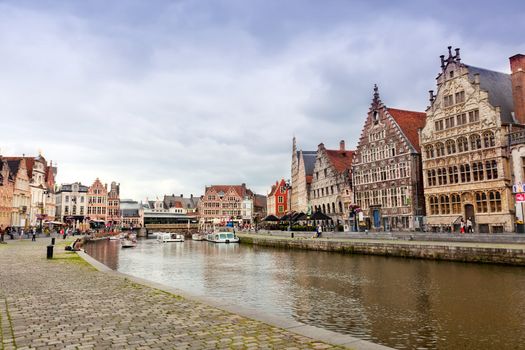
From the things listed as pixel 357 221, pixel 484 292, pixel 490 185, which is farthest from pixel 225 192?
pixel 484 292

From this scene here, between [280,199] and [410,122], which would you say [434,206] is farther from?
[280,199]

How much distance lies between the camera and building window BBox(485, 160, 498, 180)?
4097 cm

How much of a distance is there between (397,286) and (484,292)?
3740 mm

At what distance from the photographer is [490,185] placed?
41.4 m

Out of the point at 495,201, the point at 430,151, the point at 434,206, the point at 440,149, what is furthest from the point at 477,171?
the point at 434,206

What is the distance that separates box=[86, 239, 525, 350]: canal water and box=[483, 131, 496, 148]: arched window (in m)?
18.9

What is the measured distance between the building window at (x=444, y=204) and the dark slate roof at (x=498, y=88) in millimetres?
10057

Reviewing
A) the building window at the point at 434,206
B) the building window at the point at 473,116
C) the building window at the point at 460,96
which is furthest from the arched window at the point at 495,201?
the building window at the point at 460,96

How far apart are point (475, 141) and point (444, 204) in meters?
7.85

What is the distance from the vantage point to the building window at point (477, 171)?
Result: 42.7 m

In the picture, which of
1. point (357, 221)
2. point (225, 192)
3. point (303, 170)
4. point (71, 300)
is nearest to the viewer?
point (71, 300)

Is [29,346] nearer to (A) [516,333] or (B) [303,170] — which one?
(A) [516,333]

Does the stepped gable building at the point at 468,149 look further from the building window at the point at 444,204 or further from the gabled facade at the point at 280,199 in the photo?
the gabled facade at the point at 280,199

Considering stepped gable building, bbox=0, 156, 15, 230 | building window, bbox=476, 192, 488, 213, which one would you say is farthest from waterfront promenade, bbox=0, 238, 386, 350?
stepped gable building, bbox=0, 156, 15, 230
